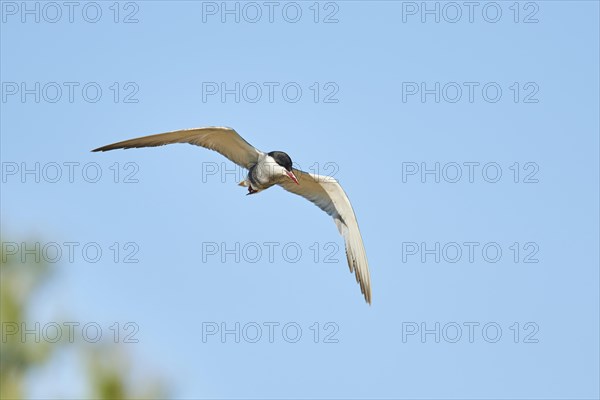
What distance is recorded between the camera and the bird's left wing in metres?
14.8

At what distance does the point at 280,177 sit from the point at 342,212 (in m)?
1.55

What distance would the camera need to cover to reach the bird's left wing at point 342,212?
48.5 ft

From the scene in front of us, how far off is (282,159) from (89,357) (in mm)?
4935

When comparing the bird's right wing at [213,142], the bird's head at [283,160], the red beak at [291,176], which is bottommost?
the red beak at [291,176]

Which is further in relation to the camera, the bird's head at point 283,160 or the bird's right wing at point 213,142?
the bird's head at point 283,160

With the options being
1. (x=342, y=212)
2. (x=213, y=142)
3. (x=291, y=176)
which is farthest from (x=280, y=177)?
(x=342, y=212)

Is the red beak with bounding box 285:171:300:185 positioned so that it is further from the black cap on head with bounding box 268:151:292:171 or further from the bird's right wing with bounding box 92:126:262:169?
the bird's right wing with bounding box 92:126:262:169

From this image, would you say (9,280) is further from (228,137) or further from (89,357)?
(228,137)

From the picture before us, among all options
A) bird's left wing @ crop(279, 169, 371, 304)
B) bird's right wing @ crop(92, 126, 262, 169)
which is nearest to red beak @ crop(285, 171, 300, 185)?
bird's right wing @ crop(92, 126, 262, 169)

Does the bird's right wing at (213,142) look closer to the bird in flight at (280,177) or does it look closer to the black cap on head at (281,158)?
the bird in flight at (280,177)

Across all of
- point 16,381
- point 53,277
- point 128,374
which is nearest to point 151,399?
point 128,374

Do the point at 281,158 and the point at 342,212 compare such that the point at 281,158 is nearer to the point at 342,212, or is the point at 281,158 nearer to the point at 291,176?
the point at 291,176

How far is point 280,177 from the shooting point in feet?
45.2

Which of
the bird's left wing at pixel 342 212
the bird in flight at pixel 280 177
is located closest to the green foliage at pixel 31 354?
the bird in flight at pixel 280 177
